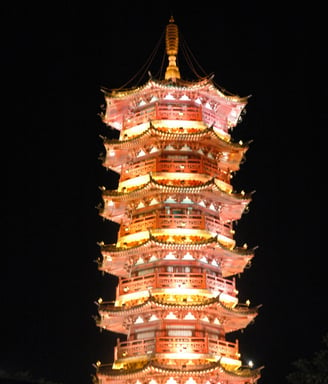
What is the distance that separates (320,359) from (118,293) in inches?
381

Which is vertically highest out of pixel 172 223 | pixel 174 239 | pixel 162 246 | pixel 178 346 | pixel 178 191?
pixel 178 191

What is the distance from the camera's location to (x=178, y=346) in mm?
22797

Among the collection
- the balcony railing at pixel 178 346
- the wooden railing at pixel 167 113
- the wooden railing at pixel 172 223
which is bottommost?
the balcony railing at pixel 178 346

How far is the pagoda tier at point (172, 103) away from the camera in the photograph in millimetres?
27984

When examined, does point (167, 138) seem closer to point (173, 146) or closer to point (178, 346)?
point (173, 146)

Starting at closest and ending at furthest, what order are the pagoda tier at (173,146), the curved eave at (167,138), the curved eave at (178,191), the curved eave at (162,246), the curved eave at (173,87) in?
the curved eave at (162,246) → the curved eave at (178,191) → the curved eave at (167,138) → the pagoda tier at (173,146) → the curved eave at (173,87)

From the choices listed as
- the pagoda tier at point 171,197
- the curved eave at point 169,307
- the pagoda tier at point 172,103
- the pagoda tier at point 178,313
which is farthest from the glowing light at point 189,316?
the pagoda tier at point 172,103

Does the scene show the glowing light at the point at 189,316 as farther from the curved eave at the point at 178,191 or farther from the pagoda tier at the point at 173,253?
the curved eave at the point at 178,191

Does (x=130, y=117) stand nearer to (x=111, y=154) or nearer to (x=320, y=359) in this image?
(x=111, y=154)

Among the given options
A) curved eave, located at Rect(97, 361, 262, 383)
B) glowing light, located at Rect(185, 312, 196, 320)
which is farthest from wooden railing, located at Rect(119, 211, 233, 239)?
curved eave, located at Rect(97, 361, 262, 383)

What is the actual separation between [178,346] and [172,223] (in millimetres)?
5378

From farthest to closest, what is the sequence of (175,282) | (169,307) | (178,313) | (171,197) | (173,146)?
(173,146) → (171,197) → (175,282) → (178,313) → (169,307)

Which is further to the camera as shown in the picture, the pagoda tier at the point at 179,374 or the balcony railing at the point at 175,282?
the balcony railing at the point at 175,282

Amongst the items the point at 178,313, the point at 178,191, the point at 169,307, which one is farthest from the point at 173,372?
the point at 178,191
